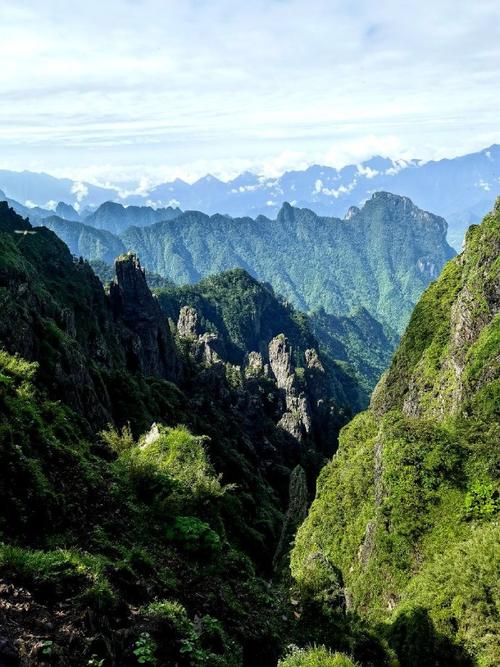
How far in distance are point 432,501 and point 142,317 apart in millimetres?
78955

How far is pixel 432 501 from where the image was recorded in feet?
149

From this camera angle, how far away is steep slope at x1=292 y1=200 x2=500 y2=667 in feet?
101

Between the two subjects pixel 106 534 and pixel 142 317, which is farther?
pixel 142 317

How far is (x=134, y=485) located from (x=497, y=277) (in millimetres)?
56737

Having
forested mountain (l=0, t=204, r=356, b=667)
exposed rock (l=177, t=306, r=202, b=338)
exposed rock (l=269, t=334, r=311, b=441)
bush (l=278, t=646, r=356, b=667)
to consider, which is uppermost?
exposed rock (l=177, t=306, r=202, b=338)

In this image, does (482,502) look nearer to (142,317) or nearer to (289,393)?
(142,317)

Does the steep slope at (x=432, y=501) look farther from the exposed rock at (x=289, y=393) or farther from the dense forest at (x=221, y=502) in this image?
the exposed rock at (x=289, y=393)

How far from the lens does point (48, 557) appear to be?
1151cm

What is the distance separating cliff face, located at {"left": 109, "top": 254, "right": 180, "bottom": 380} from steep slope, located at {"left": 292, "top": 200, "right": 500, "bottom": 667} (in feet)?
133

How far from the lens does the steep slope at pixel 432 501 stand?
30.9 meters

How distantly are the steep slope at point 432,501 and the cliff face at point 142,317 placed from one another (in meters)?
40.5

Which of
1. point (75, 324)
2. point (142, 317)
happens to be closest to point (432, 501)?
point (75, 324)

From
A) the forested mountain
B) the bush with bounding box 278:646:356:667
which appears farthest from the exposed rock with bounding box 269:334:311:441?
the bush with bounding box 278:646:356:667

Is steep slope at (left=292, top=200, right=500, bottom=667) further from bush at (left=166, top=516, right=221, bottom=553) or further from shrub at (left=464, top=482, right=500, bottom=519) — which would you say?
bush at (left=166, top=516, right=221, bottom=553)
